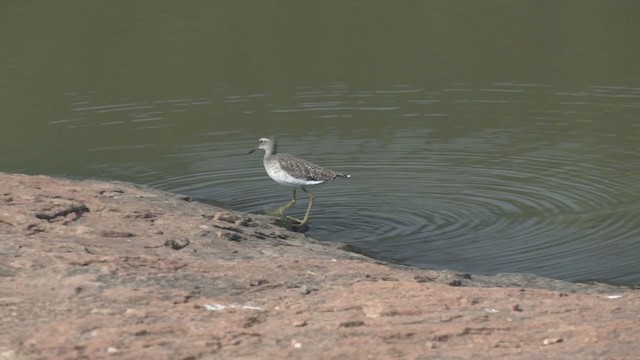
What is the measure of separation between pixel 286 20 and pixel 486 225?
51.2 ft

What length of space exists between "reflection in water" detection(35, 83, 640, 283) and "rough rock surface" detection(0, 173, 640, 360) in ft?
5.87

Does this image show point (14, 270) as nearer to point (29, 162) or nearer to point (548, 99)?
point (29, 162)

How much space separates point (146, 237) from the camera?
36.8ft

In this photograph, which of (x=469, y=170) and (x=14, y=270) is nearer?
(x=14, y=270)

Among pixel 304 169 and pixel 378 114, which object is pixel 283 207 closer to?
pixel 304 169

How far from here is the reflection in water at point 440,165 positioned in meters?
13.4

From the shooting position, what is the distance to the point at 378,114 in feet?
65.2

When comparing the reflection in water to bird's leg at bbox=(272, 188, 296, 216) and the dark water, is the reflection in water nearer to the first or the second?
the dark water

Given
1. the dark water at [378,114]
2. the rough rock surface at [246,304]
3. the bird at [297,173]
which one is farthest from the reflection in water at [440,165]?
the rough rock surface at [246,304]

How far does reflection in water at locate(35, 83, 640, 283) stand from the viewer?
13.4 meters

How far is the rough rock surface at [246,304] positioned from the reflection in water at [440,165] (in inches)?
70.4

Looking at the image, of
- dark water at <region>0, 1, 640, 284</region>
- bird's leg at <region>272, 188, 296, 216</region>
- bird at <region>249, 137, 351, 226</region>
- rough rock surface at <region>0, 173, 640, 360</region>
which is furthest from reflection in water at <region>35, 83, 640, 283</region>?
rough rock surface at <region>0, 173, 640, 360</region>

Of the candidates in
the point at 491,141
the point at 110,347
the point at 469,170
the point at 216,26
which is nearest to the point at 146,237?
the point at 110,347

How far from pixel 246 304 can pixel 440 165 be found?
8.21 meters
